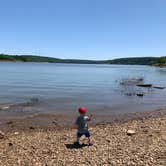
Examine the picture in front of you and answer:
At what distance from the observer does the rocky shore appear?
8.02 meters

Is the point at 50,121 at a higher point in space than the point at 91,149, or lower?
lower

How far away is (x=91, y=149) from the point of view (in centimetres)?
918

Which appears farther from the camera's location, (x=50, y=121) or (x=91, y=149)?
(x=50, y=121)

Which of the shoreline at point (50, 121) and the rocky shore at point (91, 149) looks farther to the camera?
the shoreline at point (50, 121)

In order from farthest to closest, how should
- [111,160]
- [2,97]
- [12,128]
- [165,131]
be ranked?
[2,97] < [12,128] < [165,131] < [111,160]

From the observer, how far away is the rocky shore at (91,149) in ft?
26.3

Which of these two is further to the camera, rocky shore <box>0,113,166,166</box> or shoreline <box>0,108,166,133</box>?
shoreline <box>0,108,166,133</box>

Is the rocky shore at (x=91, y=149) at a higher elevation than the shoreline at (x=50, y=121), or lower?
higher

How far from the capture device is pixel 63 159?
8.26 m

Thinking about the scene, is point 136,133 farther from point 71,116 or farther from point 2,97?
point 2,97

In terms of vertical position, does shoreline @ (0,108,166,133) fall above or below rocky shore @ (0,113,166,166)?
below

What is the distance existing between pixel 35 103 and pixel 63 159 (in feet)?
45.6

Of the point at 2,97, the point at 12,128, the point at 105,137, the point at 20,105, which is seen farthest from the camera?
the point at 2,97

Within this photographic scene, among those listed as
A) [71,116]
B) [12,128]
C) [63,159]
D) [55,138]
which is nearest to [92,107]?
[71,116]
